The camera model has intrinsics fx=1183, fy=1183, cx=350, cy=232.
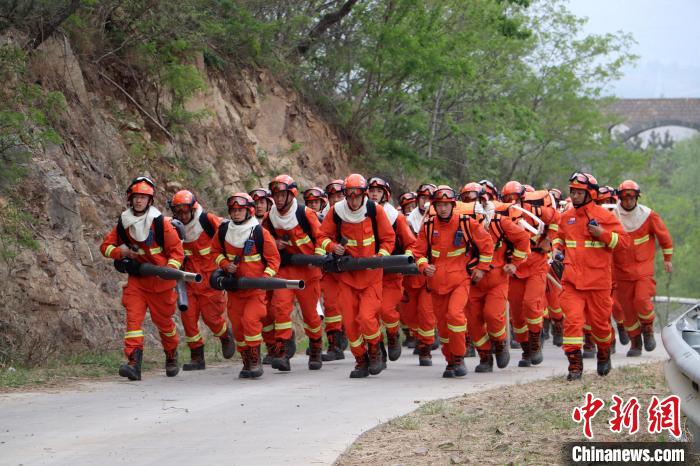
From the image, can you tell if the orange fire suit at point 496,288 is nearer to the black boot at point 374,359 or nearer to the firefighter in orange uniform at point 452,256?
the firefighter in orange uniform at point 452,256

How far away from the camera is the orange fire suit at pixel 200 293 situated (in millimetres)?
15242

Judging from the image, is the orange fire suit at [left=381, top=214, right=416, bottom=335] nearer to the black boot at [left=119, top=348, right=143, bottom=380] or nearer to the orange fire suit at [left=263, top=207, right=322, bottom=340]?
the orange fire suit at [left=263, top=207, right=322, bottom=340]

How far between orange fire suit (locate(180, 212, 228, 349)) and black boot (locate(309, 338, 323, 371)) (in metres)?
1.28

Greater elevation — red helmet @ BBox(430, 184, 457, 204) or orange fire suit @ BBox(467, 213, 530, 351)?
red helmet @ BBox(430, 184, 457, 204)

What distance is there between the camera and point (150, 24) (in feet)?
67.0

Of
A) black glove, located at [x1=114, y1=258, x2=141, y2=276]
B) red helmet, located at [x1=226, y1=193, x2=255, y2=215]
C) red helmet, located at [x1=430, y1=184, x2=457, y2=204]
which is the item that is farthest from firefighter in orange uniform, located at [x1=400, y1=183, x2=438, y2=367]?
black glove, located at [x1=114, y1=258, x2=141, y2=276]

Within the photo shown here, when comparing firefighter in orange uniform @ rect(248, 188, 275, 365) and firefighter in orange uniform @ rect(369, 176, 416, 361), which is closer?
firefighter in orange uniform @ rect(369, 176, 416, 361)

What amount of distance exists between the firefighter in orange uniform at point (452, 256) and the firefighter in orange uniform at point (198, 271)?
2.73m

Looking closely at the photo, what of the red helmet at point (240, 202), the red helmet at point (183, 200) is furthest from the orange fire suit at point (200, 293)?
the red helmet at point (240, 202)

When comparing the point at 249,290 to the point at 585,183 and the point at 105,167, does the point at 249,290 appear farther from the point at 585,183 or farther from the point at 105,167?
the point at 105,167

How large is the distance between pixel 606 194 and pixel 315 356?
434 centimetres

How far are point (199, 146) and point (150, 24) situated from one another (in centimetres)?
283

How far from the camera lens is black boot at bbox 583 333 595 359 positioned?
17297 millimetres

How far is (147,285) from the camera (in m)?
14.0
